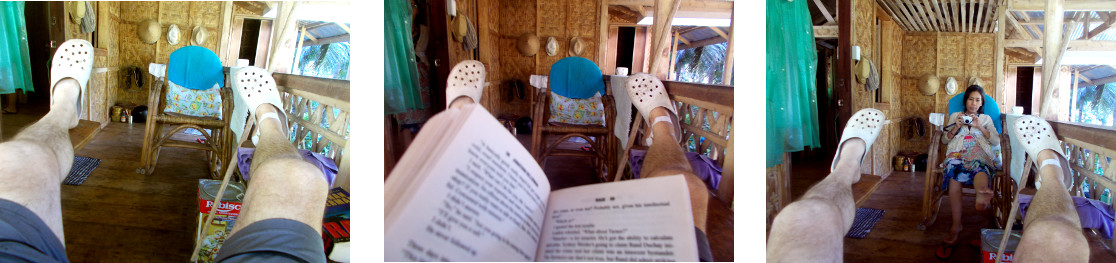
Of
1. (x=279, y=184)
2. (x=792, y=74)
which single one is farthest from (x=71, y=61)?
(x=792, y=74)

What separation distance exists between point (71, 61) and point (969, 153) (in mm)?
1544

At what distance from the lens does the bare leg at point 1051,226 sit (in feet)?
3.09

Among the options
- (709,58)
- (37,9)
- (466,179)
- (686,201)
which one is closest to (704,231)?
(686,201)

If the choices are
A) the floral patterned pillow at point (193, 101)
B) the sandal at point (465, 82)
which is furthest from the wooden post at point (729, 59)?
the floral patterned pillow at point (193, 101)

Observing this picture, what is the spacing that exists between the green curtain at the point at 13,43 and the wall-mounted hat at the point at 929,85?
1.55m

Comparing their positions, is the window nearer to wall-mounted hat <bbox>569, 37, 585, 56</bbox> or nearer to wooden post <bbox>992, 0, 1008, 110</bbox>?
wall-mounted hat <bbox>569, 37, 585, 56</bbox>

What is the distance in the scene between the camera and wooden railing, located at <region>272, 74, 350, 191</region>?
116 centimetres

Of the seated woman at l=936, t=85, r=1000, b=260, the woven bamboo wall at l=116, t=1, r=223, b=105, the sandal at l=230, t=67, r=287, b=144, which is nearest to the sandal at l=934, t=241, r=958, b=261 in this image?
the seated woman at l=936, t=85, r=1000, b=260

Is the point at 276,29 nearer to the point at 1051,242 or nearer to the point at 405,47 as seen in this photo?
the point at 405,47

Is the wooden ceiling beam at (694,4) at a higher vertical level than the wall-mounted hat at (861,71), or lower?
higher

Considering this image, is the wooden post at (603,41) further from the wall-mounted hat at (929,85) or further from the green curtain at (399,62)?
the wall-mounted hat at (929,85)

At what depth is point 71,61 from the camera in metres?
1.01

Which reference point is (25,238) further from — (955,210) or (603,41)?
(955,210)

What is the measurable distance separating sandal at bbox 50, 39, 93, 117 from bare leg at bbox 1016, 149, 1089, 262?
1594mm
